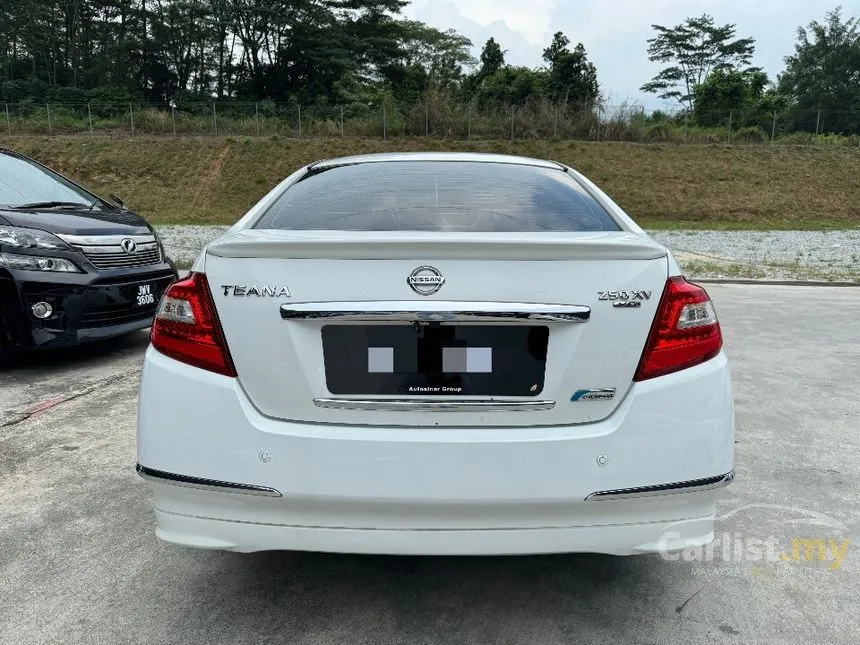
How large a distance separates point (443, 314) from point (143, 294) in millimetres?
4111

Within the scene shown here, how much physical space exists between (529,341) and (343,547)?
0.76 meters

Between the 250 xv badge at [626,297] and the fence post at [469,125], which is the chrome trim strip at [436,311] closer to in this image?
the 250 xv badge at [626,297]

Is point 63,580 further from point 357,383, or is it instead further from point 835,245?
point 835,245

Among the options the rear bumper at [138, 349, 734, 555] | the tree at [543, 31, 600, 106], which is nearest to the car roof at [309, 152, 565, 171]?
the rear bumper at [138, 349, 734, 555]

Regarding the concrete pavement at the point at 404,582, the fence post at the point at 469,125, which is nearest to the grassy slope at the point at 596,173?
the fence post at the point at 469,125

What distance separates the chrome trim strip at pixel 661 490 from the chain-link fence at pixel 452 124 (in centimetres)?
3218

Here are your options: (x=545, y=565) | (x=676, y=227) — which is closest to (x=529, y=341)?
(x=545, y=565)

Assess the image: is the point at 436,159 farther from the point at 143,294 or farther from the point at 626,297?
the point at 143,294

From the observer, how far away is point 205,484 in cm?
182

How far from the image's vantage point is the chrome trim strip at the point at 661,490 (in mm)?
1771

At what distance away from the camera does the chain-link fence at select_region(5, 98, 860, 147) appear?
32.7m

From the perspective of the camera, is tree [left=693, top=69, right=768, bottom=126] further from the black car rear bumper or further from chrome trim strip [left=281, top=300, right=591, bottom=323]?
chrome trim strip [left=281, top=300, right=591, bottom=323]

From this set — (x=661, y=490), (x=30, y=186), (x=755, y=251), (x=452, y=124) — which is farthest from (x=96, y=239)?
(x=452, y=124)

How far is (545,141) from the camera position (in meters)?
32.1
